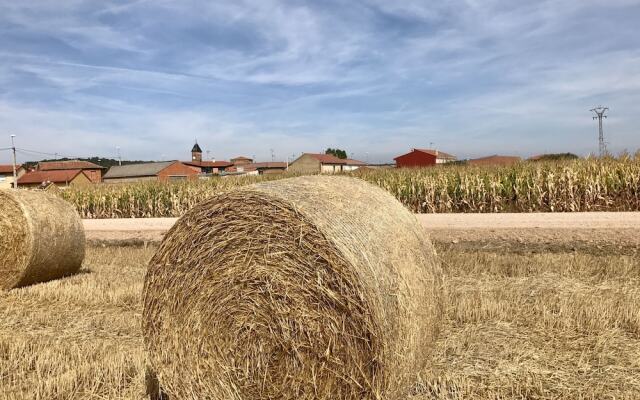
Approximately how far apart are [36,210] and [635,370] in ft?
27.8

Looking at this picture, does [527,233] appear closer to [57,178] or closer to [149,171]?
[57,178]

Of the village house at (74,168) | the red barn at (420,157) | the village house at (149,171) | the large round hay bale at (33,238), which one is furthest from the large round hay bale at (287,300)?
the village house at (74,168)

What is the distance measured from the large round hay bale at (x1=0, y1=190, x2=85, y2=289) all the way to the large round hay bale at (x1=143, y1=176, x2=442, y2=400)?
5338 mm

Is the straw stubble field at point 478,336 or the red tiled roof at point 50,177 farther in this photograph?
the red tiled roof at point 50,177

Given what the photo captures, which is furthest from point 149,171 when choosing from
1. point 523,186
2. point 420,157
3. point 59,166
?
point 523,186

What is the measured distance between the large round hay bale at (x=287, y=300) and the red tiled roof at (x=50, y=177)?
70.9m

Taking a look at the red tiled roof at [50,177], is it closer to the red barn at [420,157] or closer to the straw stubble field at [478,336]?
the red barn at [420,157]

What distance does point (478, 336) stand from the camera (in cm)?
538

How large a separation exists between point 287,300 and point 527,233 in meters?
10.1

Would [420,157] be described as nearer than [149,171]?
Yes

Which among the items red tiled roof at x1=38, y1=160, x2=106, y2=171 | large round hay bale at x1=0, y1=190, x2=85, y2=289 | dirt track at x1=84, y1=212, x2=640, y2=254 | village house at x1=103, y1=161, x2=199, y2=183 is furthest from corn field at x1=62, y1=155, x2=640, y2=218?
red tiled roof at x1=38, y1=160, x2=106, y2=171

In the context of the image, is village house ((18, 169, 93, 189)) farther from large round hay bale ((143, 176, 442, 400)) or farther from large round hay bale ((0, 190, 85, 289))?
large round hay bale ((143, 176, 442, 400))

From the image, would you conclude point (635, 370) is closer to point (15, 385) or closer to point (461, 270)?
point (461, 270)

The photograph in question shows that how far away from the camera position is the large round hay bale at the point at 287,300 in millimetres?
3600
